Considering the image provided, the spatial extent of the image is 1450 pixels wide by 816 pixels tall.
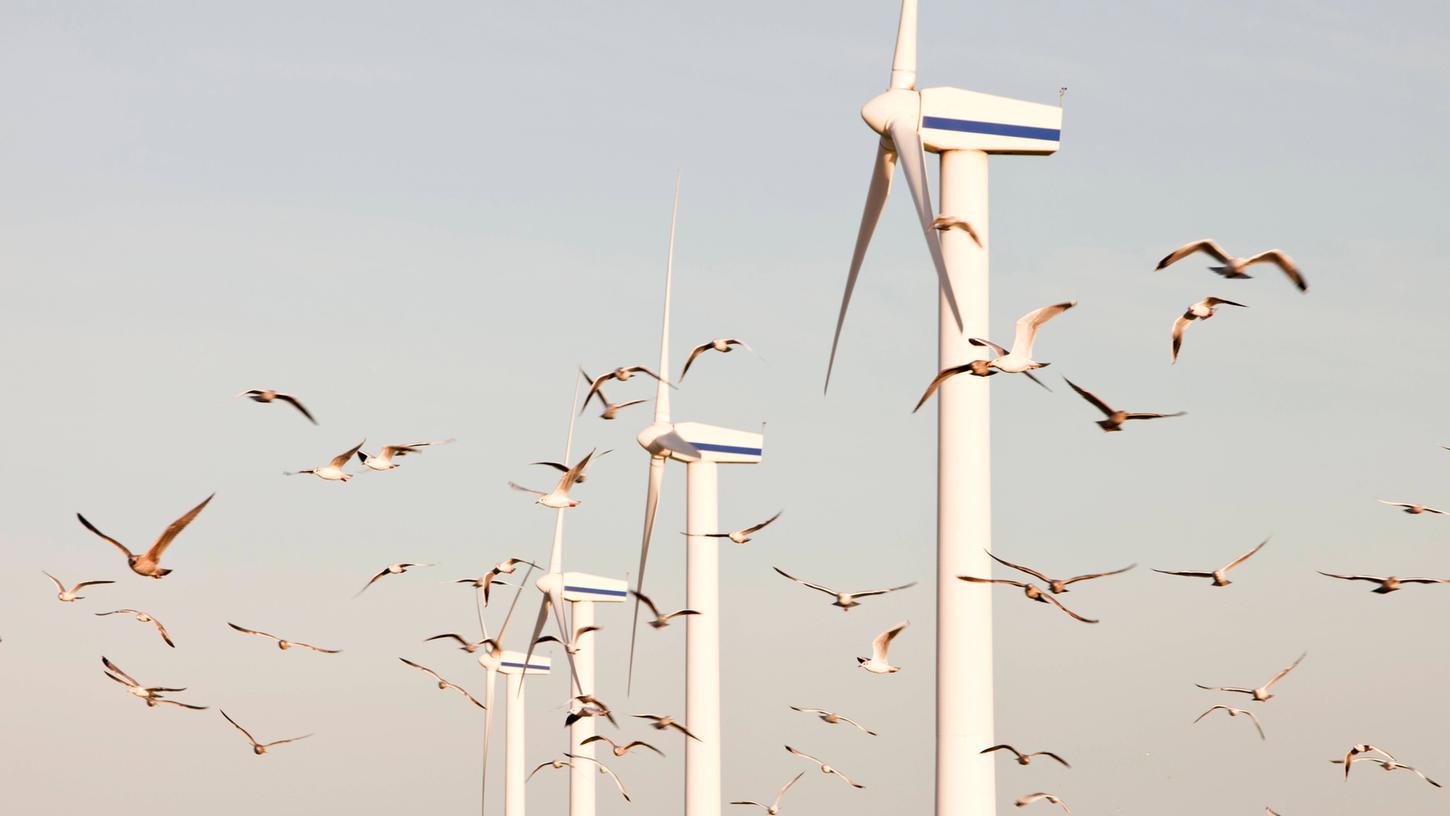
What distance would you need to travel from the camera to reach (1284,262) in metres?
39.1

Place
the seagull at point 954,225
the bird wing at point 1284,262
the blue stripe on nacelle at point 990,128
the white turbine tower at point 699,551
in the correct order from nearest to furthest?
1. the bird wing at point 1284,262
2. the seagull at point 954,225
3. the blue stripe on nacelle at point 990,128
4. the white turbine tower at point 699,551

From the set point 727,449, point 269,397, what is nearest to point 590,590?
point 727,449

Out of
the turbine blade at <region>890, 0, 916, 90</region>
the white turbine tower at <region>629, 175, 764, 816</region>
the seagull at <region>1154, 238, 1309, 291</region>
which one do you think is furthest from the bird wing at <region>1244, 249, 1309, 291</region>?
the white turbine tower at <region>629, 175, 764, 816</region>

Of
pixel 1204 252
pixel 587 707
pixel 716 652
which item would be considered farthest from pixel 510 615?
pixel 1204 252

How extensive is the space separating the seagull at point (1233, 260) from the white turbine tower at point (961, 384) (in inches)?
197

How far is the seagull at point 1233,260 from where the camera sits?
38.6 m

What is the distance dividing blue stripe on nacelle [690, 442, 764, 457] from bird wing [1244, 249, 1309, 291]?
45222 mm

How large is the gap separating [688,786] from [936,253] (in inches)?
1463

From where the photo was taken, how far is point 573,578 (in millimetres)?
111500

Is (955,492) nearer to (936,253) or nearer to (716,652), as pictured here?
(936,253)

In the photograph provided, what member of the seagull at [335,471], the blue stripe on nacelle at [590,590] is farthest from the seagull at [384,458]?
the blue stripe on nacelle at [590,590]

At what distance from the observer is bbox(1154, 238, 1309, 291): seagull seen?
38.6 m

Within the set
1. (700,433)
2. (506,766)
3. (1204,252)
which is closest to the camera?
(1204,252)

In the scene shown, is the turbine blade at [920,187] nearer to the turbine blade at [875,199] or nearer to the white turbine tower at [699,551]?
the turbine blade at [875,199]
